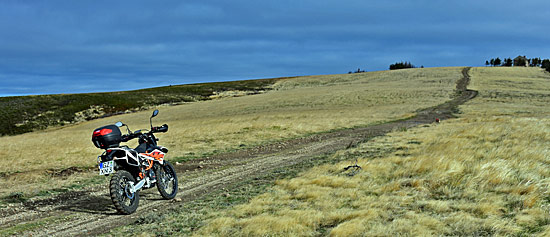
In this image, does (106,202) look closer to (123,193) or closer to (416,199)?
(123,193)

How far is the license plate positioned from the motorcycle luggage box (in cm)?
41

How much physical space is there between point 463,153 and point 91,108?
65.9m

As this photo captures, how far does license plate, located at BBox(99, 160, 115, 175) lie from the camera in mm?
7096

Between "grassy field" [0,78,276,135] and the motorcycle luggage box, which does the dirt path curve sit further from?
"grassy field" [0,78,276,135]

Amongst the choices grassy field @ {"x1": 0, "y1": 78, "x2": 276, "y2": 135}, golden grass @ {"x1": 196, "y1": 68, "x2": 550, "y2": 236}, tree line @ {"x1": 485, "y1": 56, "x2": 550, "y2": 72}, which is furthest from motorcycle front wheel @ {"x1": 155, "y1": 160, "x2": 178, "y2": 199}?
tree line @ {"x1": 485, "y1": 56, "x2": 550, "y2": 72}

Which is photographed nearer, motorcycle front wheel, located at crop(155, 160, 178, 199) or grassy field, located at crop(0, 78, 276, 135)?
motorcycle front wheel, located at crop(155, 160, 178, 199)

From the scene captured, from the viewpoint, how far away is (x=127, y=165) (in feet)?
25.7

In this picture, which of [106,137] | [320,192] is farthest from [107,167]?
[320,192]

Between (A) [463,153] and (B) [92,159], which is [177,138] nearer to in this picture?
(B) [92,159]

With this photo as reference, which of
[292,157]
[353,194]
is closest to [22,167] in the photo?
[292,157]

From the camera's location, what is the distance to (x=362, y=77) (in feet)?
307

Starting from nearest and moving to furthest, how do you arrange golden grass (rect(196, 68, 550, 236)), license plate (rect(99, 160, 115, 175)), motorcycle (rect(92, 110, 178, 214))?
1. golden grass (rect(196, 68, 550, 236))
2. license plate (rect(99, 160, 115, 175))
3. motorcycle (rect(92, 110, 178, 214))

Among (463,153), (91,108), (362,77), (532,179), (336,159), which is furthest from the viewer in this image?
(362,77)

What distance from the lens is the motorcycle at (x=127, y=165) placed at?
7.21 m
